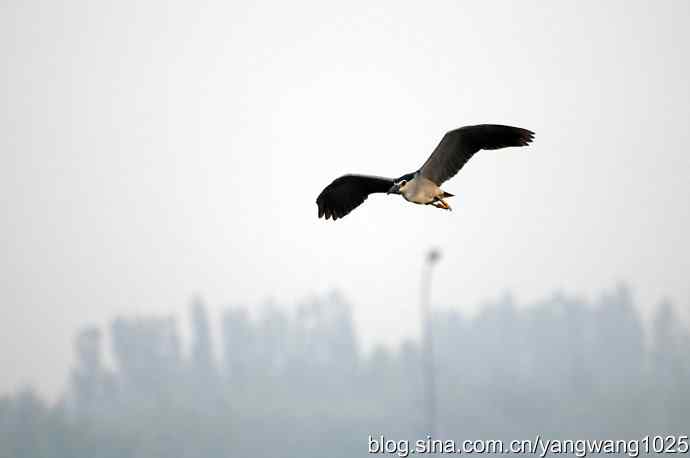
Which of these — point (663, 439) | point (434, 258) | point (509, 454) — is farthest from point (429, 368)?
point (663, 439)

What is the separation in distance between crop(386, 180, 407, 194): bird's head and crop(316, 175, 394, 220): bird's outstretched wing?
58.0 inches

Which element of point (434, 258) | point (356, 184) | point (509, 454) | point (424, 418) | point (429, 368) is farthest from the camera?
point (424, 418)

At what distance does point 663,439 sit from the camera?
108312mm

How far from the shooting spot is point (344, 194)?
82.4 ft

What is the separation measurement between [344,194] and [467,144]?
3.20 metres

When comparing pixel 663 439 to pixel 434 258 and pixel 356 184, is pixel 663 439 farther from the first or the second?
pixel 356 184

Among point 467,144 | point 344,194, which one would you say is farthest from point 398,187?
point 344,194

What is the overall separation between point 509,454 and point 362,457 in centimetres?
2451

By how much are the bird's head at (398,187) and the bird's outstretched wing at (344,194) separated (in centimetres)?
147

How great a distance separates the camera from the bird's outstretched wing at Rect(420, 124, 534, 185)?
75.0ft

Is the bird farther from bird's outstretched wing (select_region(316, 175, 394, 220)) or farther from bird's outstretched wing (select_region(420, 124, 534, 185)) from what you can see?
bird's outstretched wing (select_region(316, 175, 394, 220))

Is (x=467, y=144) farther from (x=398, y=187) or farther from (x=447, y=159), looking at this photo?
(x=398, y=187)

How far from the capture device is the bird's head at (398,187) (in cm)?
2269

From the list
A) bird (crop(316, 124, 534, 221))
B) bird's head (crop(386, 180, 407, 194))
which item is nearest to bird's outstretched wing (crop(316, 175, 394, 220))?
bird (crop(316, 124, 534, 221))
